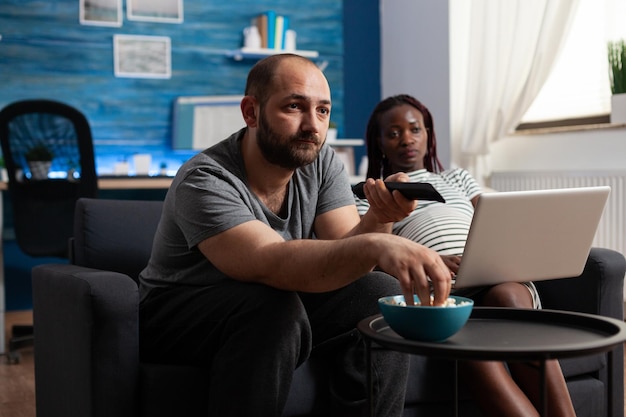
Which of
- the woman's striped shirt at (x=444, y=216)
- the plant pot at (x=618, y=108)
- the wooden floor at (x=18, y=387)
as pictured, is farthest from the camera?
the plant pot at (x=618, y=108)

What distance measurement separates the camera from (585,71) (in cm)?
424

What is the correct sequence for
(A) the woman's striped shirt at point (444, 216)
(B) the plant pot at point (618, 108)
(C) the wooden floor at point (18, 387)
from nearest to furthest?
1. (A) the woman's striped shirt at point (444, 216)
2. (C) the wooden floor at point (18, 387)
3. (B) the plant pot at point (618, 108)

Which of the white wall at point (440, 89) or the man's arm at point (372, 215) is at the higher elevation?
the white wall at point (440, 89)

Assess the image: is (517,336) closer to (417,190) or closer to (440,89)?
(417,190)

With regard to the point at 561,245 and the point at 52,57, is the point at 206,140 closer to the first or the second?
the point at 52,57

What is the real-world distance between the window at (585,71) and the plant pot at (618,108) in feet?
1.31

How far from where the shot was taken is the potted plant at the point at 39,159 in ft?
12.5

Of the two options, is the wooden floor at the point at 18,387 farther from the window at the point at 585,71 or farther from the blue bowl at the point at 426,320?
the window at the point at 585,71

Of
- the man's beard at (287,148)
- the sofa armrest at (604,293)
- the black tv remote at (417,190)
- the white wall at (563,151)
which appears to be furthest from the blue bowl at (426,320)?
the white wall at (563,151)

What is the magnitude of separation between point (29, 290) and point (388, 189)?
3506mm

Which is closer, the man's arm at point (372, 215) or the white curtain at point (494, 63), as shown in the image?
the man's arm at point (372, 215)

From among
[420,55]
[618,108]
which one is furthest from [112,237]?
[420,55]

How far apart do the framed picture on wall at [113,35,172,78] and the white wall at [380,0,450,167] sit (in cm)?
142

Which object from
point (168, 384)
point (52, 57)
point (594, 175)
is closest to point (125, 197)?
point (52, 57)
